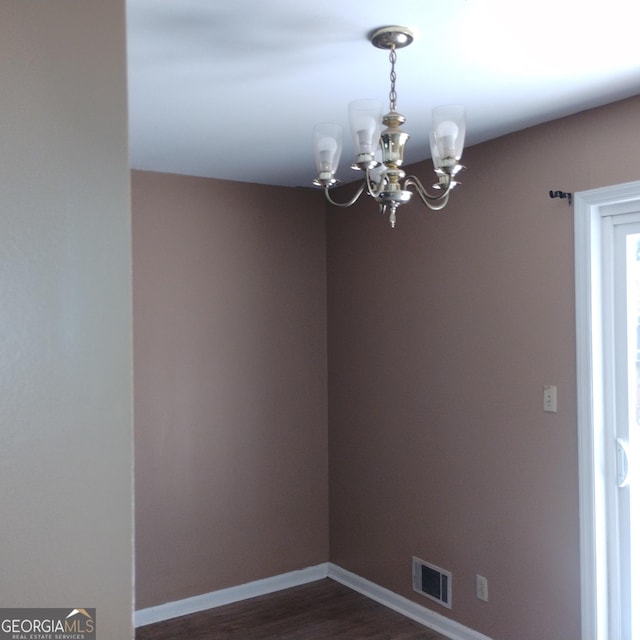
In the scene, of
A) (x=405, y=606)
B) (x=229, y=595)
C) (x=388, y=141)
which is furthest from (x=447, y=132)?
(x=229, y=595)

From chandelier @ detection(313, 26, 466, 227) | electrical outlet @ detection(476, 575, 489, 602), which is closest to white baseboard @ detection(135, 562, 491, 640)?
electrical outlet @ detection(476, 575, 489, 602)

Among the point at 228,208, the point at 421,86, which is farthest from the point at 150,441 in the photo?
the point at 421,86

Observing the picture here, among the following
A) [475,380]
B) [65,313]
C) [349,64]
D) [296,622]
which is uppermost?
[349,64]

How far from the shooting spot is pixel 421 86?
2492 mm

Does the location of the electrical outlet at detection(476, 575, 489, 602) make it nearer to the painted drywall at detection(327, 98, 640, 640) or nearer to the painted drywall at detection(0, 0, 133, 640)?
the painted drywall at detection(327, 98, 640, 640)

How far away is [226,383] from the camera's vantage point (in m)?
4.00

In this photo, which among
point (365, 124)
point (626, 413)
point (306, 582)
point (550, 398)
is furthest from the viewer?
point (306, 582)

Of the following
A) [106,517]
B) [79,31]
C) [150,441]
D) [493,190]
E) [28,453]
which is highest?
[493,190]

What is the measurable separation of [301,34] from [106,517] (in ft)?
5.00

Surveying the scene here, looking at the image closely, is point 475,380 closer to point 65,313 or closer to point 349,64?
point 349,64

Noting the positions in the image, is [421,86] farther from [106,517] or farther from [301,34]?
[106,517]

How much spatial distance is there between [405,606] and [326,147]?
9.00 feet

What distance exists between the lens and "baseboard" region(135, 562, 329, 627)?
3.74 meters

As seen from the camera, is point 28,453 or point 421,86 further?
point 421,86
